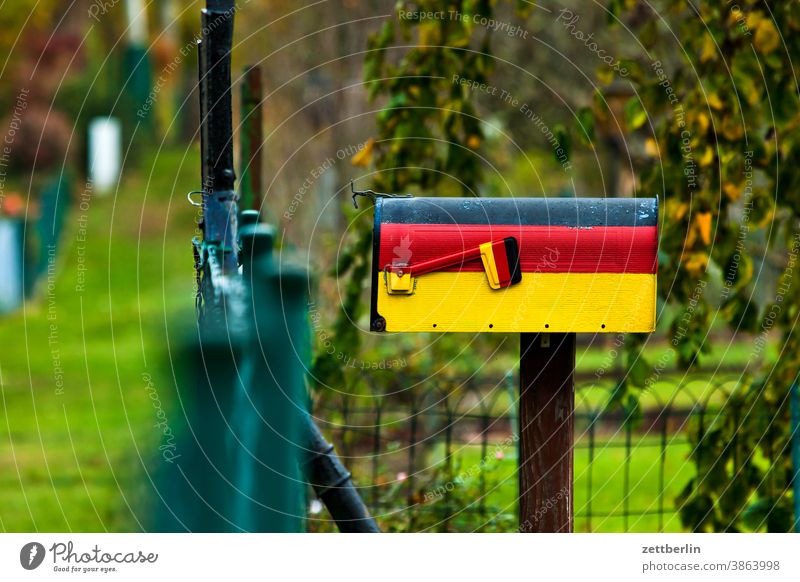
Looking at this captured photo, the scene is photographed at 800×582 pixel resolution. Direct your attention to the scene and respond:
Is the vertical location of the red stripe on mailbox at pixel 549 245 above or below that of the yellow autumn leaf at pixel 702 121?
below

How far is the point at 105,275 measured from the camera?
13602mm

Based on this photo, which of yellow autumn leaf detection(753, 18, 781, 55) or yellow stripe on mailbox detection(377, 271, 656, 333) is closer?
yellow stripe on mailbox detection(377, 271, 656, 333)

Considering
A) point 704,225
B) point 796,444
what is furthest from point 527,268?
point 796,444

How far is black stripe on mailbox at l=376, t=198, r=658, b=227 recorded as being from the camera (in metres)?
2.25

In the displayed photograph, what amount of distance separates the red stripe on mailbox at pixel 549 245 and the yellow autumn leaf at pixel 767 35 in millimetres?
1274

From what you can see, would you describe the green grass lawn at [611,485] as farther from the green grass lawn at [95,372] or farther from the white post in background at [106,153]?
the white post in background at [106,153]

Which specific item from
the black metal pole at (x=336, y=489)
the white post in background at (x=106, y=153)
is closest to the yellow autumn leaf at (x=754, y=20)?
the black metal pole at (x=336, y=489)

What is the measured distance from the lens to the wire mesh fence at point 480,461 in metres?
3.65

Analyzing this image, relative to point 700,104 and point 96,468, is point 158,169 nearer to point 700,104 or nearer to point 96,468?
point 96,468

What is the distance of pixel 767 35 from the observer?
10.6ft

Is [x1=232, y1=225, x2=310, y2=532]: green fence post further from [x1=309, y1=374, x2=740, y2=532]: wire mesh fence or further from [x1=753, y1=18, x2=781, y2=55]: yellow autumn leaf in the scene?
[x1=753, y1=18, x2=781, y2=55]: yellow autumn leaf

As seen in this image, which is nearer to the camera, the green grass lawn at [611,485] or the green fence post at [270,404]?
the green fence post at [270,404]

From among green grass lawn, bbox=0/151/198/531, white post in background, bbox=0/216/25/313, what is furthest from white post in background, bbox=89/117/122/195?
white post in background, bbox=0/216/25/313

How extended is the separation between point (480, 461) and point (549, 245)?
237 centimetres
